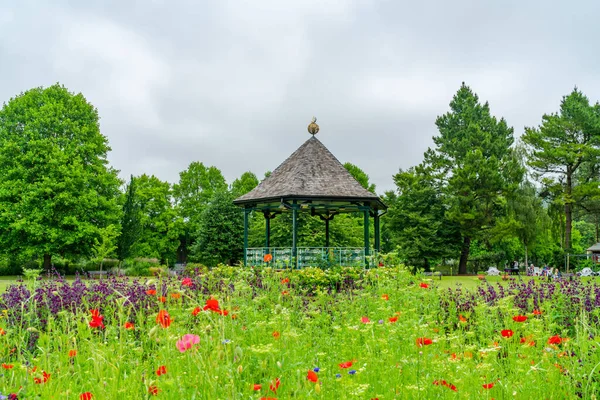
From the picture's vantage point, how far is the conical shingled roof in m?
13.9

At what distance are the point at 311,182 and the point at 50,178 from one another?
617 inches

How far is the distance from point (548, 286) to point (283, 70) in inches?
295

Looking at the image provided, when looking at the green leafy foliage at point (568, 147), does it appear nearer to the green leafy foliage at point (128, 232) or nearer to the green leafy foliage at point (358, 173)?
the green leafy foliage at point (358, 173)

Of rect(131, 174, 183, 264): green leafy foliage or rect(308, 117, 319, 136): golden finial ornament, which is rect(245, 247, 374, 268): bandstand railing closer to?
rect(308, 117, 319, 136): golden finial ornament

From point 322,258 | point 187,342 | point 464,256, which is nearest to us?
point 187,342

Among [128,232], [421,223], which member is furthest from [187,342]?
[421,223]

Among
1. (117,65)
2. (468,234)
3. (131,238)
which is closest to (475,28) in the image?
(117,65)

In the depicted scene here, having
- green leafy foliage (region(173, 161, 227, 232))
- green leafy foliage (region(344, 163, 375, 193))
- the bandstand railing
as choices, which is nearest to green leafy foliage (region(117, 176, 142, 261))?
green leafy foliage (region(173, 161, 227, 232))

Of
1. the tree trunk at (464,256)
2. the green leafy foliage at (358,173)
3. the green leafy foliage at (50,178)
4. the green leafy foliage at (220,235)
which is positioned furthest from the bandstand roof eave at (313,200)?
the green leafy foliage at (358,173)

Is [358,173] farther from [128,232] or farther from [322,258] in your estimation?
[322,258]

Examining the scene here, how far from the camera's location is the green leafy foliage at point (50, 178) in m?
23.0

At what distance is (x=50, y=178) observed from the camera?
925 inches

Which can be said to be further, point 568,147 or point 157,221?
point 157,221

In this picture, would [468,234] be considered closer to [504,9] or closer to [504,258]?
[504,258]
